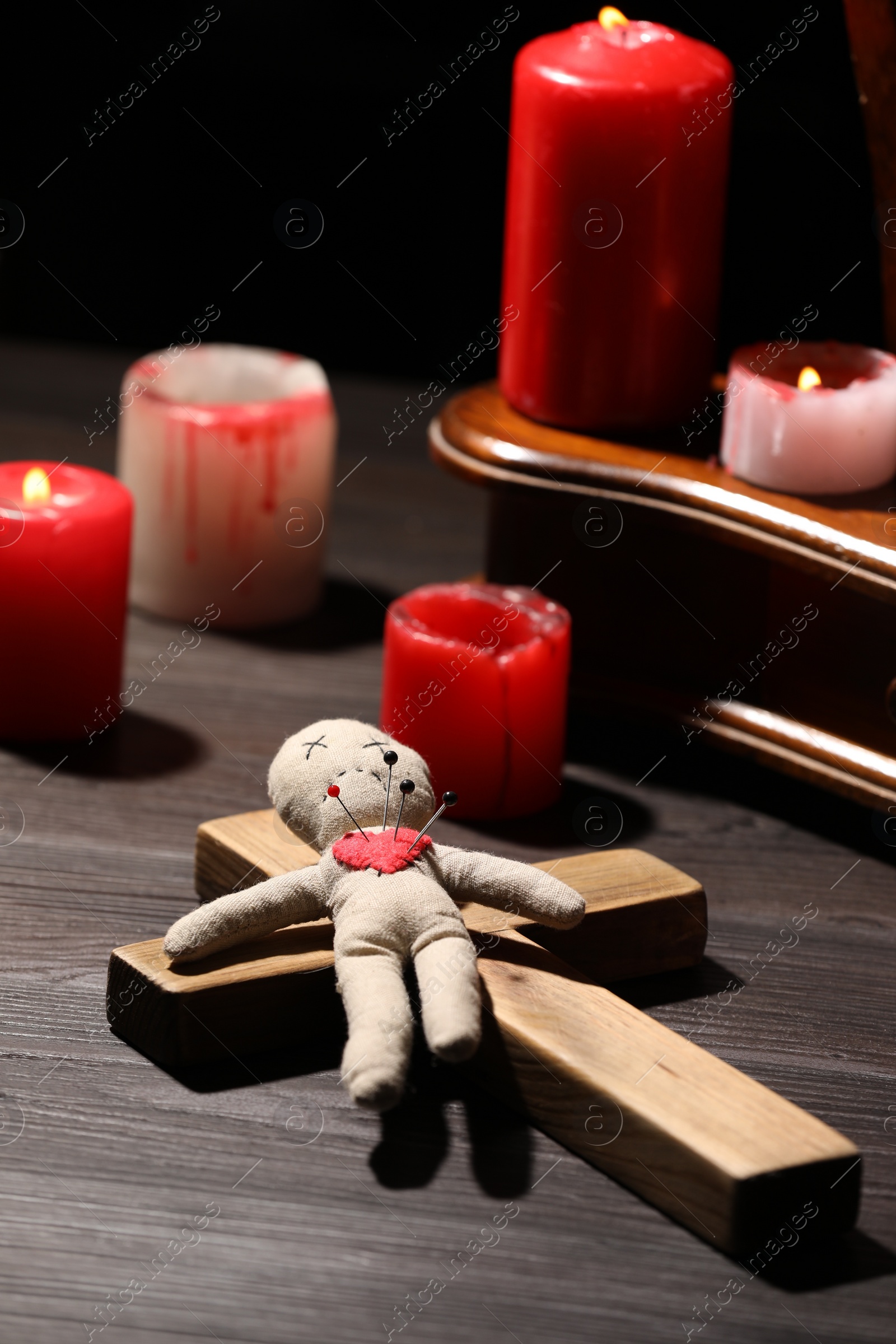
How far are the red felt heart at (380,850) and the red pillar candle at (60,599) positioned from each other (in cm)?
25

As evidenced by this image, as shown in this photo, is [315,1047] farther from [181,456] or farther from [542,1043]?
[181,456]

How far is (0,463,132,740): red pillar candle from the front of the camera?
31.1 inches

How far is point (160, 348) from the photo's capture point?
57.4 inches

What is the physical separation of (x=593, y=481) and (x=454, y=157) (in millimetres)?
628

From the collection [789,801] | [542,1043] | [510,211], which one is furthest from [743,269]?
[542,1043]

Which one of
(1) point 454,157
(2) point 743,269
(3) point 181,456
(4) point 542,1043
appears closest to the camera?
(4) point 542,1043

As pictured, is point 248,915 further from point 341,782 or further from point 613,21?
point 613,21

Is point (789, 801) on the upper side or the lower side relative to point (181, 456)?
lower

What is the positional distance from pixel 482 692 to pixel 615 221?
234mm

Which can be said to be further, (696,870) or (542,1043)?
(696,870)

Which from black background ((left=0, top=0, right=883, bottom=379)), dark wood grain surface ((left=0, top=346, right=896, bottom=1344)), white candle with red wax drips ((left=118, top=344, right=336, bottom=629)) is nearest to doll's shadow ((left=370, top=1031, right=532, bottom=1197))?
dark wood grain surface ((left=0, top=346, right=896, bottom=1344))

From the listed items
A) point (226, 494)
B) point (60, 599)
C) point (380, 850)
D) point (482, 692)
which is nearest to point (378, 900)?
point (380, 850)

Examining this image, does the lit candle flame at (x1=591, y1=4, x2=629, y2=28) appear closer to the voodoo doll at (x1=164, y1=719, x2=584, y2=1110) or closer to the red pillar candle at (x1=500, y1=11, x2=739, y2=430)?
the red pillar candle at (x1=500, y1=11, x2=739, y2=430)

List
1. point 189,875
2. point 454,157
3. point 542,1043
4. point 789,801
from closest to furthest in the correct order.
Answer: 1. point 542,1043
2. point 189,875
3. point 789,801
4. point 454,157
